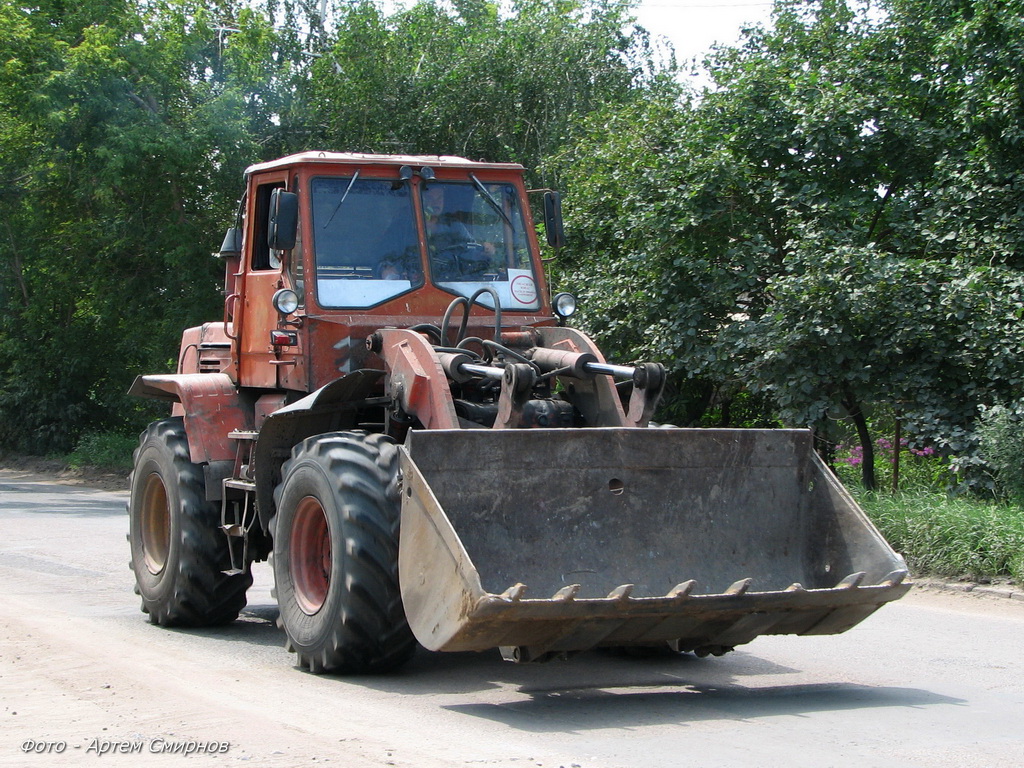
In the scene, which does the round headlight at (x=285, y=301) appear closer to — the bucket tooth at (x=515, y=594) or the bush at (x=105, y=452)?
the bucket tooth at (x=515, y=594)

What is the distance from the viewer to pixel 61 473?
83.0 feet

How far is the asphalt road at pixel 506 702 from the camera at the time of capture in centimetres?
553

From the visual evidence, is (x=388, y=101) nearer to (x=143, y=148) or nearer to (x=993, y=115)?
(x=143, y=148)

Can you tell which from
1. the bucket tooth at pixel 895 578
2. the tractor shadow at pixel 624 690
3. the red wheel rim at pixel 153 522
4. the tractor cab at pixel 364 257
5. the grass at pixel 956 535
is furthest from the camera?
the grass at pixel 956 535

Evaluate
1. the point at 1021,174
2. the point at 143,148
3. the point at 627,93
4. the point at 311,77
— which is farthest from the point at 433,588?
the point at 311,77

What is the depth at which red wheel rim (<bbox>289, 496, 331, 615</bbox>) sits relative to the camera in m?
7.28

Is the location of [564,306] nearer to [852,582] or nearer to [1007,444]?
[852,582]

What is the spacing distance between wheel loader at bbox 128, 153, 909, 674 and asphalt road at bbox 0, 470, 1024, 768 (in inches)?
14.2

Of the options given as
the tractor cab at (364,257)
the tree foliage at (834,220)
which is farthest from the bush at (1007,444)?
the tractor cab at (364,257)

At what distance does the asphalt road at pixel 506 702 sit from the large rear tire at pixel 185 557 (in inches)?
7.5

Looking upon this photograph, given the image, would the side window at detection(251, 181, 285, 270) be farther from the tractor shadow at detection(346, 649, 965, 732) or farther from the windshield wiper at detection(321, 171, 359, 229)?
the tractor shadow at detection(346, 649, 965, 732)

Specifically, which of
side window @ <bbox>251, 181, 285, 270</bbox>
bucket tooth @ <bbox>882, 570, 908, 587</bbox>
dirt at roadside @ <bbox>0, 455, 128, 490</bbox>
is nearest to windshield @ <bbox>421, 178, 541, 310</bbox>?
side window @ <bbox>251, 181, 285, 270</bbox>

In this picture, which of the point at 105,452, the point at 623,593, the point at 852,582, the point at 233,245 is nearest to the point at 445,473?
the point at 623,593

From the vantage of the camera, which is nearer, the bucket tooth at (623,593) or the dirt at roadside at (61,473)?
the bucket tooth at (623,593)
